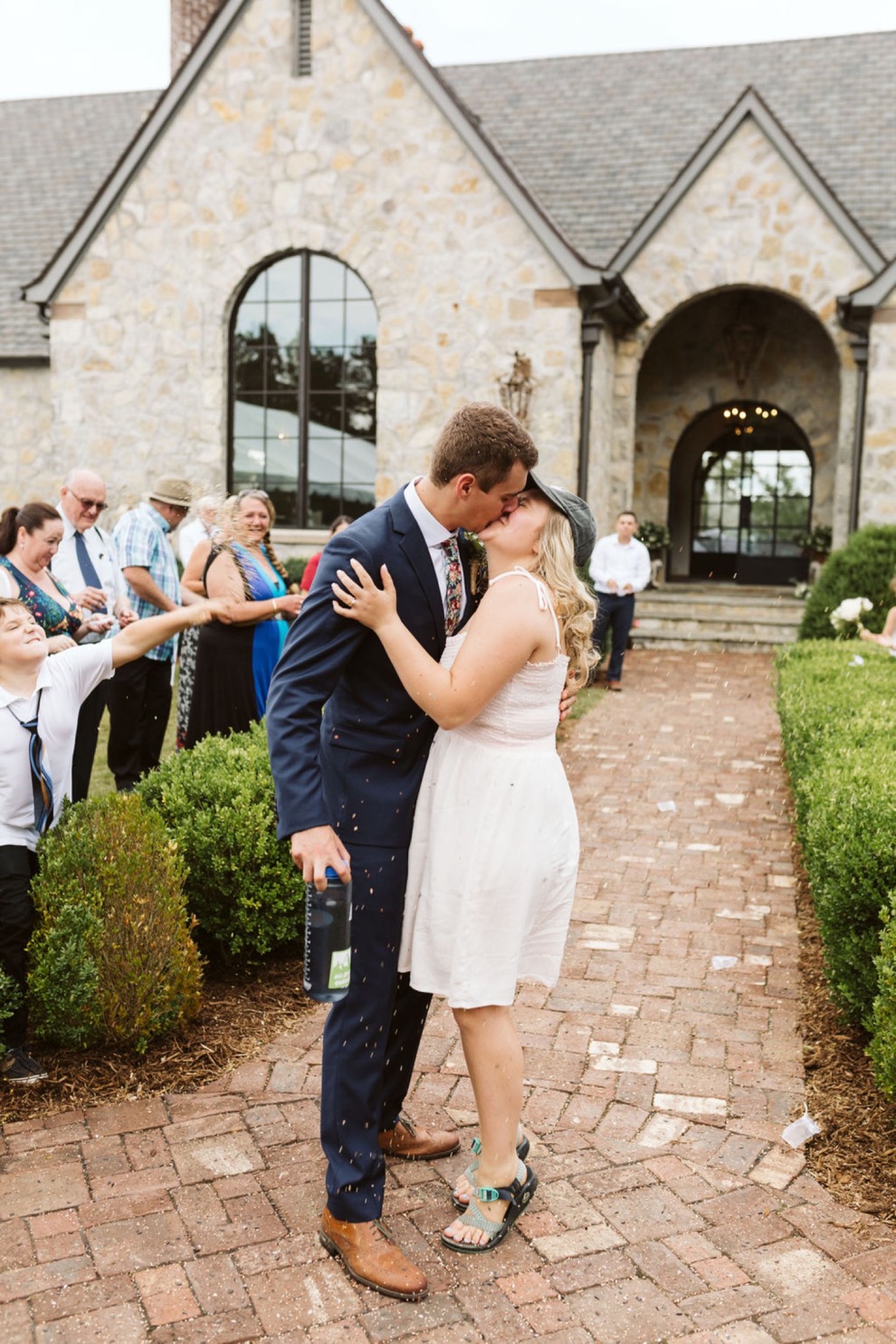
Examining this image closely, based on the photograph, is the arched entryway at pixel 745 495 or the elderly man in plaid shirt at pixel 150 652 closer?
the elderly man in plaid shirt at pixel 150 652

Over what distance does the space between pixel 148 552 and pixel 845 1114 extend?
15.9ft

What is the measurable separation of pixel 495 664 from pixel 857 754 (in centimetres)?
295

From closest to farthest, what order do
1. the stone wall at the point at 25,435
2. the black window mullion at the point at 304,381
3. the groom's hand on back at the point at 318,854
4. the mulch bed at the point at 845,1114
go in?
the groom's hand on back at the point at 318,854 → the mulch bed at the point at 845,1114 → the black window mullion at the point at 304,381 → the stone wall at the point at 25,435

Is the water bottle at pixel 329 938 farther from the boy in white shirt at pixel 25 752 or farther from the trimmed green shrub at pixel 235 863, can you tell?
the trimmed green shrub at pixel 235 863

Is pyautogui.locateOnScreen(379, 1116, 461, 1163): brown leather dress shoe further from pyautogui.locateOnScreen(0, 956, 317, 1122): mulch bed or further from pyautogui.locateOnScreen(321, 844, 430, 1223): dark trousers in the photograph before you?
pyautogui.locateOnScreen(0, 956, 317, 1122): mulch bed

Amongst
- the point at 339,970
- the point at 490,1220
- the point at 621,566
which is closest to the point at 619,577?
the point at 621,566

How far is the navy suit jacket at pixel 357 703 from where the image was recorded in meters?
2.73

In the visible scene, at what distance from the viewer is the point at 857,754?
16.9 ft

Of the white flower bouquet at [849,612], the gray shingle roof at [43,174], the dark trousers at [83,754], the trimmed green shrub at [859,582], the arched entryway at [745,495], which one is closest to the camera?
the dark trousers at [83,754]

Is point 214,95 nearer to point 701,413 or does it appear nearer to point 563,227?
point 563,227

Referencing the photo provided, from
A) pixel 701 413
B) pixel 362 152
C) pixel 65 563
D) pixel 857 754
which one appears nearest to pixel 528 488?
pixel 857 754

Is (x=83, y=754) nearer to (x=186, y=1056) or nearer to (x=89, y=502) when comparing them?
(x=186, y=1056)

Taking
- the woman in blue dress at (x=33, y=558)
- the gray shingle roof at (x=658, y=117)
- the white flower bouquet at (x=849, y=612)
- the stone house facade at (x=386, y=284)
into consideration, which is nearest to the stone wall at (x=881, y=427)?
the stone house facade at (x=386, y=284)

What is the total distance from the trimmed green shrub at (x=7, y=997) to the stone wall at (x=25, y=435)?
14315mm
